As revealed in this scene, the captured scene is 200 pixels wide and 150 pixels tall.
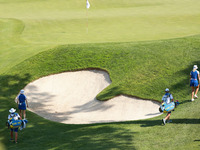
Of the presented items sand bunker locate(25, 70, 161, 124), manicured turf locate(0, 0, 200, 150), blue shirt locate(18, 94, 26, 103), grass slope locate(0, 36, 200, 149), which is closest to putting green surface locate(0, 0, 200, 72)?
manicured turf locate(0, 0, 200, 150)

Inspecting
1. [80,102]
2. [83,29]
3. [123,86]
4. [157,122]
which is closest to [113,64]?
[123,86]

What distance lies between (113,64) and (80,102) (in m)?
4.46

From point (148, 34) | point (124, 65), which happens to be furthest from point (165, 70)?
point (148, 34)

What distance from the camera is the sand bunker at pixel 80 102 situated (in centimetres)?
1853

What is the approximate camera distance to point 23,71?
942 inches

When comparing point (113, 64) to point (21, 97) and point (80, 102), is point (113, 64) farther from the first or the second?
point (21, 97)

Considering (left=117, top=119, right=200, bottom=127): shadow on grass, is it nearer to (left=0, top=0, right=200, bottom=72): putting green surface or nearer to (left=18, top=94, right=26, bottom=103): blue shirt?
(left=18, top=94, right=26, bottom=103): blue shirt

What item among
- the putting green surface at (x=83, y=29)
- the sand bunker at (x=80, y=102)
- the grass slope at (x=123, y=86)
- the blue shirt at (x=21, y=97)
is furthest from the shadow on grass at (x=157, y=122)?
the putting green surface at (x=83, y=29)

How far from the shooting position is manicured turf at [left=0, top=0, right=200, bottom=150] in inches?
554

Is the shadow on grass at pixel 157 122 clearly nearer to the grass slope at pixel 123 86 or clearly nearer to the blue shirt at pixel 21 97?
the grass slope at pixel 123 86

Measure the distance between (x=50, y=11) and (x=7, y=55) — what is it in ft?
65.7

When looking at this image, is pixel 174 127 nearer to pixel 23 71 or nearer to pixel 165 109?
pixel 165 109

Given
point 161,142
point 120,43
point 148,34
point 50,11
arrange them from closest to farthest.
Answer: point 161,142, point 120,43, point 148,34, point 50,11

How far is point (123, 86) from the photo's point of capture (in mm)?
20969
